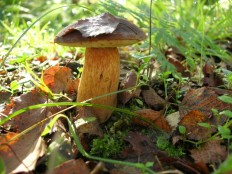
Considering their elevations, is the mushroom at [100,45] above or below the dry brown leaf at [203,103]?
above

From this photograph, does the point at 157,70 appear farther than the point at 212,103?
Yes

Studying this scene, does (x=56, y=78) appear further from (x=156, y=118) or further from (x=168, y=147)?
(x=168, y=147)

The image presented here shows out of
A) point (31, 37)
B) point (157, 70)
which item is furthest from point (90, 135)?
A: point (31, 37)

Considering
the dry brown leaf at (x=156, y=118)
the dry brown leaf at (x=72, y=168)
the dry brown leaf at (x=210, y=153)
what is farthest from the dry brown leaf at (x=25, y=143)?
the dry brown leaf at (x=210, y=153)

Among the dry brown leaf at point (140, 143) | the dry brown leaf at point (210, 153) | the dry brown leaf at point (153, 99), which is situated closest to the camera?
the dry brown leaf at point (210, 153)

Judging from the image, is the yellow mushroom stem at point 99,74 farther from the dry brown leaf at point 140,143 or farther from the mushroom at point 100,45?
the dry brown leaf at point 140,143

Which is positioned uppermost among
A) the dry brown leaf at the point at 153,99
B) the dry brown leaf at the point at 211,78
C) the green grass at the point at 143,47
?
the green grass at the point at 143,47

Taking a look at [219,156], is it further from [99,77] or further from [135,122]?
[99,77]
